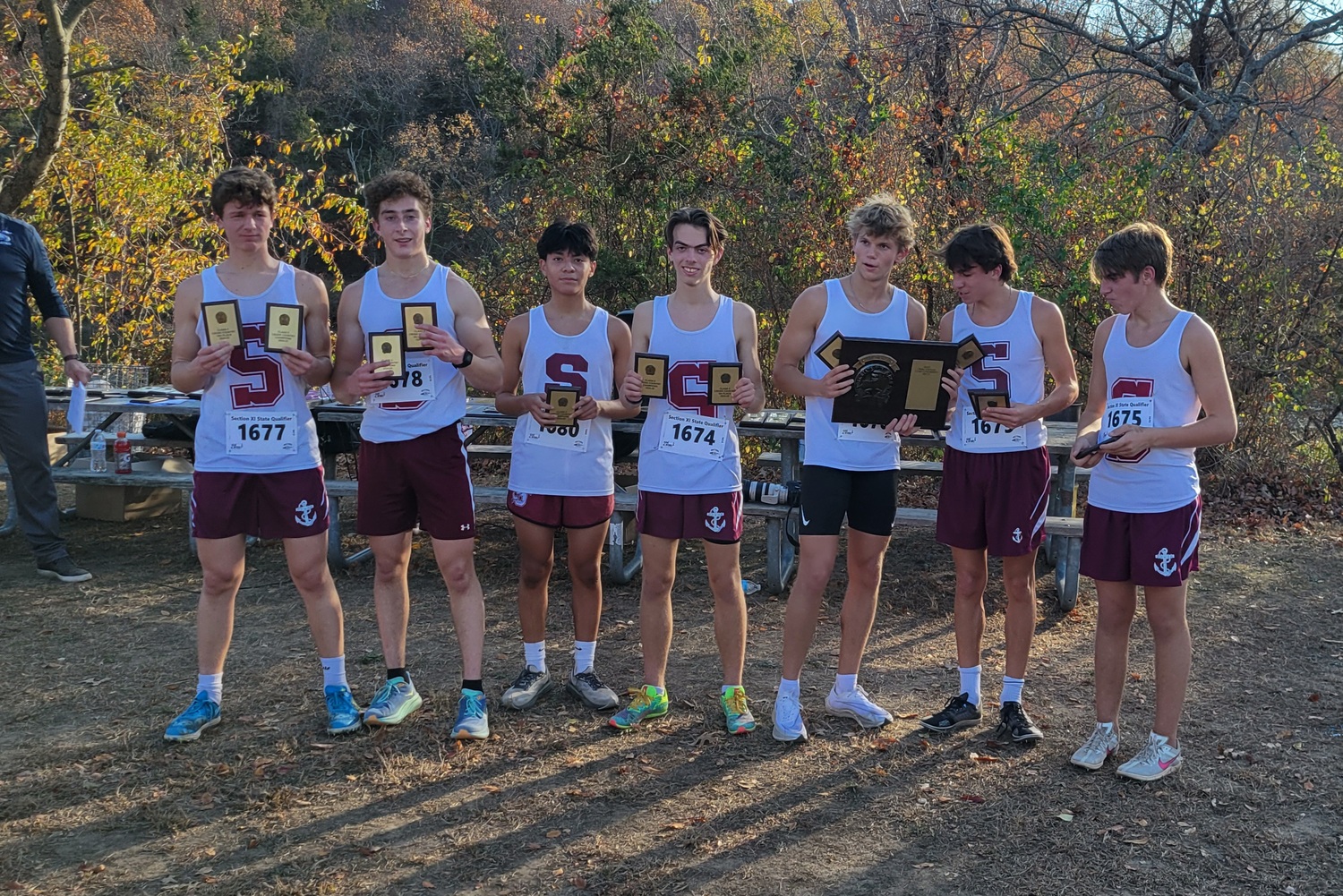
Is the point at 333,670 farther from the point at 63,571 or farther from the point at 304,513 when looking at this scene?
the point at 63,571

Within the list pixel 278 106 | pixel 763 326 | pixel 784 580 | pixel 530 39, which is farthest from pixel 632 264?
pixel 278 106

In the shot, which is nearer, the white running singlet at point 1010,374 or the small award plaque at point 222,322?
the small award plaque at point 222,322

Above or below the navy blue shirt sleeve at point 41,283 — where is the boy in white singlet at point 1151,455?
below

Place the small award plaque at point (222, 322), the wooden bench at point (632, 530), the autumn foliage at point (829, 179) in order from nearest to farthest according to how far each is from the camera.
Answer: the small award plaque at point (222, 322), the wooden bench at point (632, 530), the autumn foliage at point (829, 179)

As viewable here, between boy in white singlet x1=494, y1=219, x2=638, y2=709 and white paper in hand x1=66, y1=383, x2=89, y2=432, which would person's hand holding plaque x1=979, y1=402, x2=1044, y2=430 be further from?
white paper in hand x1=66, y1=383, x2=89, y2=432

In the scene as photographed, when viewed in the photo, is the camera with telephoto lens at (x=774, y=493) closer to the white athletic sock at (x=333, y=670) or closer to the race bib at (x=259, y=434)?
the white athletic sock at (x=333, y=670)

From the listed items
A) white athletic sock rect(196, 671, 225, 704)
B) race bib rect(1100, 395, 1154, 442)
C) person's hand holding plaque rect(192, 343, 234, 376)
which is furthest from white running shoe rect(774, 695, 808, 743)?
person's hand holding plaque rect(192, 343, 234, 376)

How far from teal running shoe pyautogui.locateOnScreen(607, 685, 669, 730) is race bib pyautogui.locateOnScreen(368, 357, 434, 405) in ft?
4.96

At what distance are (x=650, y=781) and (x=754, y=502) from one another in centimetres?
281

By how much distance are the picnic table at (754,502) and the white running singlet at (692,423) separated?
2.04m

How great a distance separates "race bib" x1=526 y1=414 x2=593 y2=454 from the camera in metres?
4.55

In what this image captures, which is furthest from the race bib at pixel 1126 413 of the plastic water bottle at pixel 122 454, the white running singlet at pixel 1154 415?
the plastic water bottle at pixel 122 454

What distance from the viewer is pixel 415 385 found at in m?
4.33

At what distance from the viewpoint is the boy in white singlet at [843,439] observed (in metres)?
4.32
